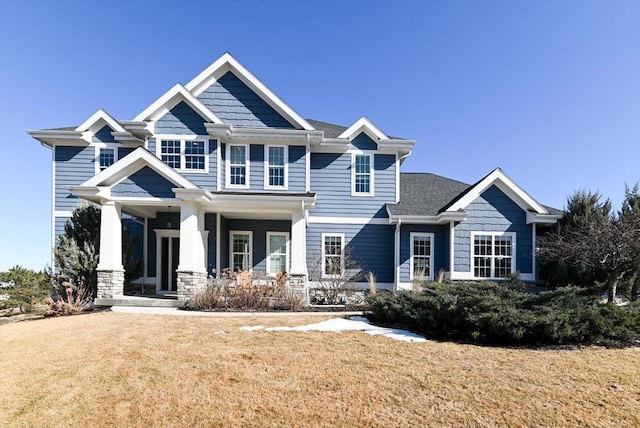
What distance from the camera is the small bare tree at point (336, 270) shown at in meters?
13.8

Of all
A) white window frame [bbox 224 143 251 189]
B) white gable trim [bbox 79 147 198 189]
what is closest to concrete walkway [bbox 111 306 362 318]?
white gable trim [bbox 79 147 198 189]

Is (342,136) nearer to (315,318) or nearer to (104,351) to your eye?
(315,318)

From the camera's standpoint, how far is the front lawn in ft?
14.3

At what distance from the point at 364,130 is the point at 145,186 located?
9.34 metres

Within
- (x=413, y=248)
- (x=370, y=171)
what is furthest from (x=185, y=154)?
(x=413, y=248)

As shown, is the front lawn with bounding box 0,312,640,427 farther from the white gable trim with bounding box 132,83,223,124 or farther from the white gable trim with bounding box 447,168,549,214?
the white gable trim with bounding box 132,83,223,124

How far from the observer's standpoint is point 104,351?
6730 mm

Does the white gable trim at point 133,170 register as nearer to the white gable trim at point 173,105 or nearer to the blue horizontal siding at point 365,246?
the white gable trim at point 173,105

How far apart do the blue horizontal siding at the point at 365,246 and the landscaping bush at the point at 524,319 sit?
6643mm

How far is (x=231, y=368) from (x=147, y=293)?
10717mm

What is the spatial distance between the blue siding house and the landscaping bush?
563cm

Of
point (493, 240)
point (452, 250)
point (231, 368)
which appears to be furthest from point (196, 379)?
point (493, 240)

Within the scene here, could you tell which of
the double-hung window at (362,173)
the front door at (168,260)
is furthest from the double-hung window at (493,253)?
the front door at (168,260)

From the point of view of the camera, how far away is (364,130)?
15273mm
